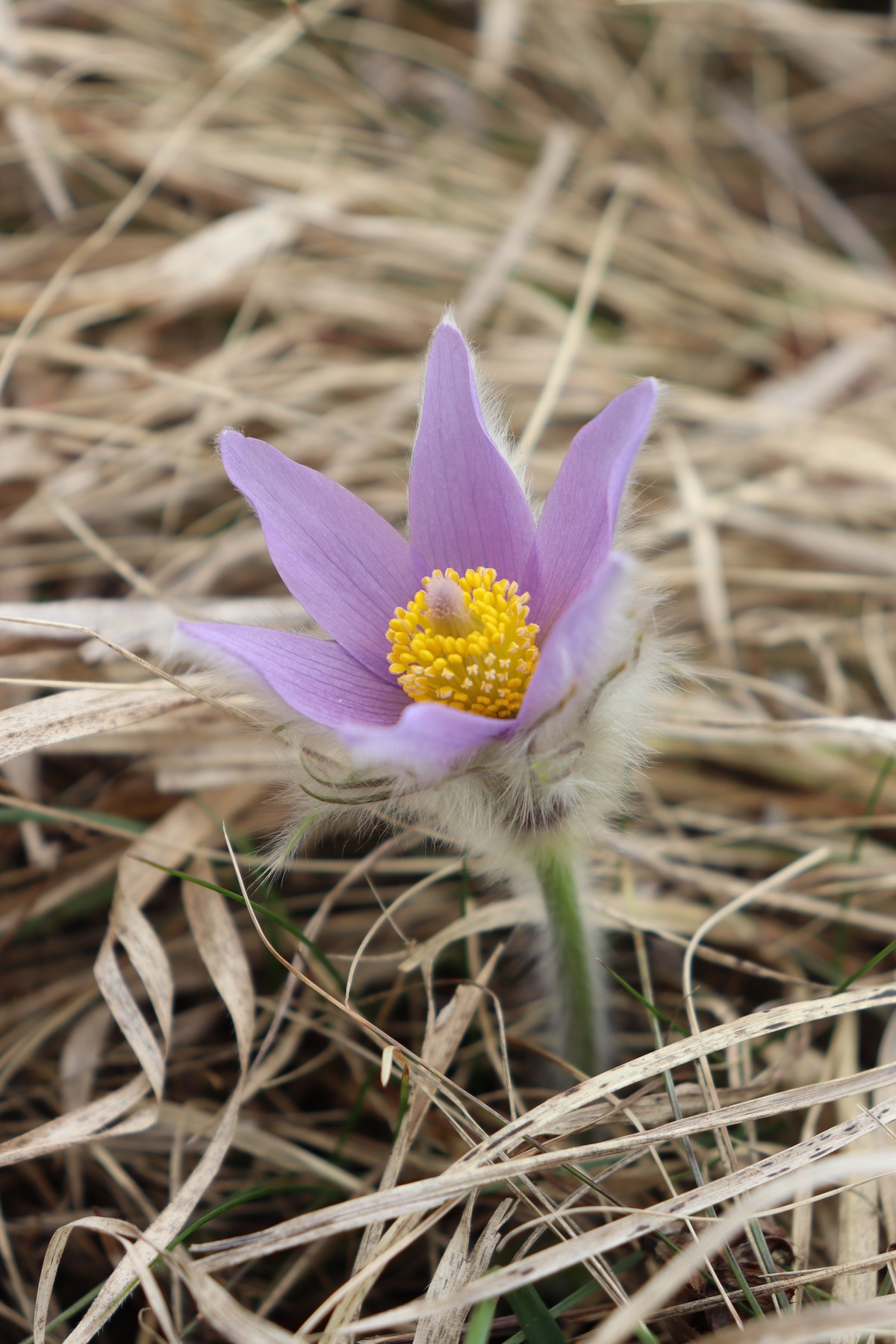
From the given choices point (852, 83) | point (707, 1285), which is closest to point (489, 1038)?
point (707, 1285)

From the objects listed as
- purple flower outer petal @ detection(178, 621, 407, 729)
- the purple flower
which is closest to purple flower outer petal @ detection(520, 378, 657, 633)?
the purple flower

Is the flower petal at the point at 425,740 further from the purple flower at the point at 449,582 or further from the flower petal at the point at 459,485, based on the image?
the flower petal at the point at 459,485

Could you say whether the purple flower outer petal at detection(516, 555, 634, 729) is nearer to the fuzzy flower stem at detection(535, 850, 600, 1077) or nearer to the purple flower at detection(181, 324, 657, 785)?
the purple flower at detection(181, 324, 657, 785)

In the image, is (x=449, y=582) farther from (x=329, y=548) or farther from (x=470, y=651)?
(x=329, y=548)

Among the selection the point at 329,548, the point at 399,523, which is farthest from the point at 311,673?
the point at 399,523

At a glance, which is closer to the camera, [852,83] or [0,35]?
[0,35]

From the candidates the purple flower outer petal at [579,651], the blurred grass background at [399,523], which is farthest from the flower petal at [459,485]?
the purple flower outer petal at [579,651]

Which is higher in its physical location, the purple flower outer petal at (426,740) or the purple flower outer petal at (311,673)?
the purple flower outer petal at (426,740)

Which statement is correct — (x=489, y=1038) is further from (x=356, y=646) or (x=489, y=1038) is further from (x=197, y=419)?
(x=197, y=419)
